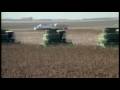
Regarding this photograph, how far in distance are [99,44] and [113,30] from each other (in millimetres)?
1153

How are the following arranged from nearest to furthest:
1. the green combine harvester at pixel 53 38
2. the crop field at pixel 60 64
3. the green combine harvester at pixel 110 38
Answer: the crop field at pixel 60 64
the green combine harvester at pixel 110 38
the green combine harvester at pixel 53 38

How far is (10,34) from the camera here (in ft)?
59.4

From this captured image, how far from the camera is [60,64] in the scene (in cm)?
1147

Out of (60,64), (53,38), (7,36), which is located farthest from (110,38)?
(7,36)

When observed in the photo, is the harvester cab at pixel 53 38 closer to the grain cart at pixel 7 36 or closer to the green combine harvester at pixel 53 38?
the green combine harvester at pixel 53 38

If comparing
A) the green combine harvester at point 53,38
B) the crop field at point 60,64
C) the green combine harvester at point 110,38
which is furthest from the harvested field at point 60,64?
the green combine harvester at point 53,38

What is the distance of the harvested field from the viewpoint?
9.52 metres

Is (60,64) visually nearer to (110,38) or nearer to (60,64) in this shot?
(60,64)

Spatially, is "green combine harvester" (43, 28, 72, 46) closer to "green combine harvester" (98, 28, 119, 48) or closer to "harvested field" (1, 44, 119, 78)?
"harvested field" (1, 44, 119, 78)

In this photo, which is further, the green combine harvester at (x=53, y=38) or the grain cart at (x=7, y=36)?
the grain cart at (x=7, y=36)

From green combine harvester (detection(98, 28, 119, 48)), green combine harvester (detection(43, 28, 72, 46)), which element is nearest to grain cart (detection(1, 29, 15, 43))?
green combine harvester (detection(43, 28, 72, 46))

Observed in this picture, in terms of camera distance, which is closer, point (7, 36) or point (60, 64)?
point (60, 64)

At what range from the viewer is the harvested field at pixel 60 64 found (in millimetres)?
9516
